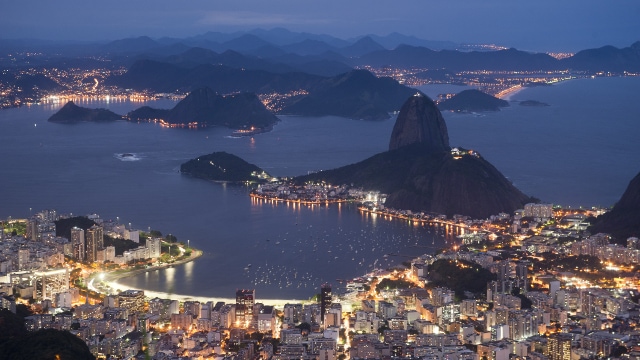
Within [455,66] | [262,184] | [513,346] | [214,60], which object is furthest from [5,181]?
[455,66]

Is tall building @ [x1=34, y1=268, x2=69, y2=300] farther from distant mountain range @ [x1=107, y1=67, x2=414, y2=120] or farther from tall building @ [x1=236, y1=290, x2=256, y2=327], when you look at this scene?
distant mountain range @ [x1=107, y1=67, x2=414, y2=120]

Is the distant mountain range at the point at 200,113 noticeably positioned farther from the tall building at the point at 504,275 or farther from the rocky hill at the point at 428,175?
the tall building at the point at 504,275

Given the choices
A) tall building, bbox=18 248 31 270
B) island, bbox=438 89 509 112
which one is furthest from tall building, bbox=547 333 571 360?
island, bbox=438 89 509 112

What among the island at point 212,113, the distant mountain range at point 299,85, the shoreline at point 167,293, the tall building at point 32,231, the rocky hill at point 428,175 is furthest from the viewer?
the distant mountain range at point 299,85

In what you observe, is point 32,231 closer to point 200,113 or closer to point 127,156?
point 127,156

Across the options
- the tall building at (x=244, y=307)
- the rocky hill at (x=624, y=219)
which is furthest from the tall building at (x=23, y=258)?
the rocky hill at (x=624, y=219)

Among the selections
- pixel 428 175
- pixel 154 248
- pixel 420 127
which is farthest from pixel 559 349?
pixel 420 127
